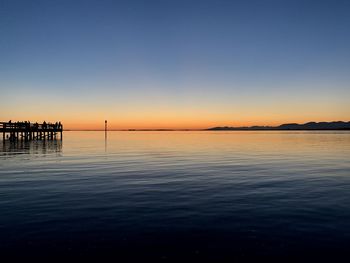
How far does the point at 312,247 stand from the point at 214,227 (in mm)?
2911

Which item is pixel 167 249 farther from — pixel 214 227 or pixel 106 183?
pixel 106 183

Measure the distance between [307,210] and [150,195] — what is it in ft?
22.9

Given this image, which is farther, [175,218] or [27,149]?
[27,149]

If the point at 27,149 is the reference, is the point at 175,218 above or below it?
above

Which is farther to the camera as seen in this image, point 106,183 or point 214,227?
point 106,183

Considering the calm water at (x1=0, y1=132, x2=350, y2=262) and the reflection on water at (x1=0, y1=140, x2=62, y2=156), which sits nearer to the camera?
the calm water at (x1=0, y1=132, x2=350, y2=262)

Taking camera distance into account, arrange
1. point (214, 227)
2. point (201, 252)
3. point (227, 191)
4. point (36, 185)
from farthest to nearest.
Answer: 1. point (36, 185)
2. point (227, 191)
3. point (214, 227)
4. point (201, 252)

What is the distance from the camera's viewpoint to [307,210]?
38.5 ft

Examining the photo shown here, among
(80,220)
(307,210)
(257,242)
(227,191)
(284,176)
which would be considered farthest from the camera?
(284,176)

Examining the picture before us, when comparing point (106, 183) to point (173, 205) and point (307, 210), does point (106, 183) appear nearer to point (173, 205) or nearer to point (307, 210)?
point (173, 205)

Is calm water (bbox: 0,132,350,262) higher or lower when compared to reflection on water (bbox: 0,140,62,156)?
higher

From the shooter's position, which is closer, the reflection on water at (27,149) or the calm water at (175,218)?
the calm water at (175,218)

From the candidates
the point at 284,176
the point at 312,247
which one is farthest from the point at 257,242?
the point at 284,176

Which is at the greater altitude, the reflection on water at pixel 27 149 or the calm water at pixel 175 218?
the calm water at pixel 175 218
